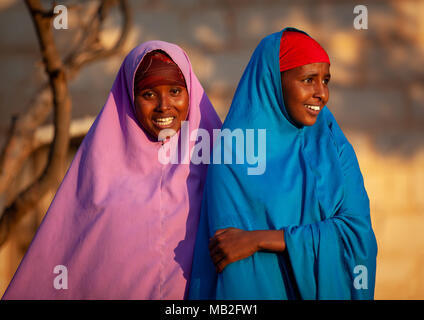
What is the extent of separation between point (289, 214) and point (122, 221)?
717 mm

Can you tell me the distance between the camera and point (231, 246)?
202 centimetres

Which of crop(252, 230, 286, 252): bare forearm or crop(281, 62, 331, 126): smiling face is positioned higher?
crop(281, 62, 331, 126): smiling face

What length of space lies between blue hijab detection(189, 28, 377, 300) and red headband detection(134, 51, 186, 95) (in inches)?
13.5

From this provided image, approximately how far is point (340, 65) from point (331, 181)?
2.64 metres

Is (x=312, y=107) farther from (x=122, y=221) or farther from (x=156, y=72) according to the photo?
(x=122, y=221)

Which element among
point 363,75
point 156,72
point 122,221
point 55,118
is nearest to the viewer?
point 122,221

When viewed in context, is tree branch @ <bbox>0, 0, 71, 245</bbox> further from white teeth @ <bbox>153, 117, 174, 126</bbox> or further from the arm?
the arm

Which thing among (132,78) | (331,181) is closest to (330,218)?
(331,181)

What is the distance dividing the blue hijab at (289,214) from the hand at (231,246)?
1.4 inches

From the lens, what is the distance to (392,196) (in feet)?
14.8

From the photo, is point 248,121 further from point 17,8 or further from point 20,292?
point 17,8

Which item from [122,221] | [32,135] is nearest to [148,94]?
[122,221]

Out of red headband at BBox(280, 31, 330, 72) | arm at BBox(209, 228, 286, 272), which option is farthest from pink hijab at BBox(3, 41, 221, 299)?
red headband at BBox(280, 31, 330, 72)

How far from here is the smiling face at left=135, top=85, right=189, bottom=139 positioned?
7.73ft
